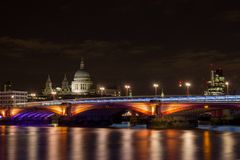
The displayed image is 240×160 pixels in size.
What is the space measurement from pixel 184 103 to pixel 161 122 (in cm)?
638

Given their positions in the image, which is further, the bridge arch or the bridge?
the bridge arch

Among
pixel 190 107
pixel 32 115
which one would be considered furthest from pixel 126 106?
pixel 32 115

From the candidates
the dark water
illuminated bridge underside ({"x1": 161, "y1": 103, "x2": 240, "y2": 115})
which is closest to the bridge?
illuminated bridge underside ({"x1": 161, "y1": 103, "x2": 240, "y2": 115})

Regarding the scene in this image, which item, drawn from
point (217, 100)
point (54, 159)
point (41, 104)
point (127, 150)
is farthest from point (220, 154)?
point (41, 104)

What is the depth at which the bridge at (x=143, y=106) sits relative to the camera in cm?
10556

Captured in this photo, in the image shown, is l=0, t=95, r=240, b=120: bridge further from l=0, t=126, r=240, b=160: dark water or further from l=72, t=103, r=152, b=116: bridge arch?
l=0, t=126, r=240, b=160: dark water

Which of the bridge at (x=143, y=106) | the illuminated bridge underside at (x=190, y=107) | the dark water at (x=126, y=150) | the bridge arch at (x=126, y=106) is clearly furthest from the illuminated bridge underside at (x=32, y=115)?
the dark water at (x=126, y=150)

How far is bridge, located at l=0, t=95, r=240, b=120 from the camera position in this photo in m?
106

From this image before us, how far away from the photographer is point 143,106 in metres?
120

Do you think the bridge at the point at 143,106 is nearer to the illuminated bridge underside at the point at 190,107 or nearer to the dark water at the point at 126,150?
the illuminated bridge underside at the point at 190,107

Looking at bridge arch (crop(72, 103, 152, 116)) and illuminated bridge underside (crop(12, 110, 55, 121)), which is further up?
bridge arch (crop(72, 103, 152, 116))

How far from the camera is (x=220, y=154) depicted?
181 ft

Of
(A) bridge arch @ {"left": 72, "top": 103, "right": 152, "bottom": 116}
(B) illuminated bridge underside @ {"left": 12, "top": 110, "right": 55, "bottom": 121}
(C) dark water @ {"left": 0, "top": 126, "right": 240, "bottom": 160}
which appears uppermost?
(A) bridge arch @ {"left": 72, "top": 103, "right": 152, "bottom": 116}

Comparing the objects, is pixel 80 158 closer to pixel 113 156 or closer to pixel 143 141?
pixel 113 156
